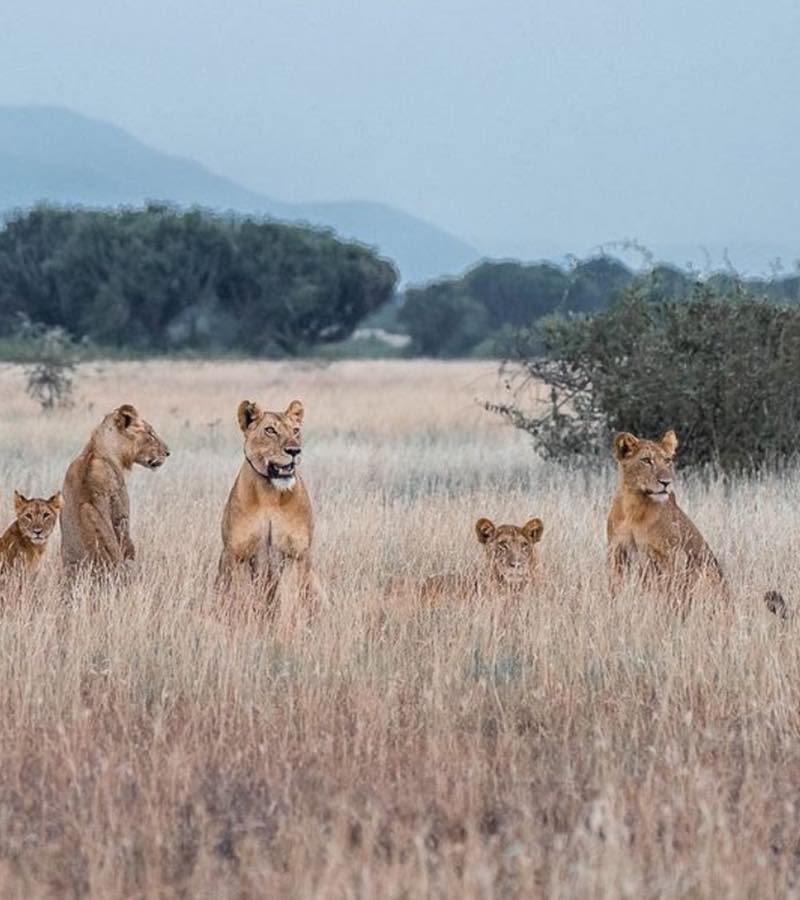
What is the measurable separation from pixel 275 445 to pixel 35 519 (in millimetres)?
1615

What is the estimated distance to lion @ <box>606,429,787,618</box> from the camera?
345 inches

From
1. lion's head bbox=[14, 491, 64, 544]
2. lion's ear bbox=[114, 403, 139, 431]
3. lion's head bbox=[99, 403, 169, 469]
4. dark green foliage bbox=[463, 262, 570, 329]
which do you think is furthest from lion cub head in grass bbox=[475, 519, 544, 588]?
dark green foliage bbox=[463, 262, 570, 329]

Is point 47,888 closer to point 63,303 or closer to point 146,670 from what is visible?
point 146,670

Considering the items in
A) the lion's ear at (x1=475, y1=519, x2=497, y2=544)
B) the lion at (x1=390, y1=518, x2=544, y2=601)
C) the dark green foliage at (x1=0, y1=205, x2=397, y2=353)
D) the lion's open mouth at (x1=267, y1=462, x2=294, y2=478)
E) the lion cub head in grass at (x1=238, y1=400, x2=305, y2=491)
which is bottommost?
the lion at (x1=390, y1=518, x2=544, y2=601)

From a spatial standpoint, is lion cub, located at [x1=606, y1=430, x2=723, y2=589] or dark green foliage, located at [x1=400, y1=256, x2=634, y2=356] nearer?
lion cub, located at [x1=606, y1=430, x2=723, y2=589]

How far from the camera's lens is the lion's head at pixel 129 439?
31.1 feet

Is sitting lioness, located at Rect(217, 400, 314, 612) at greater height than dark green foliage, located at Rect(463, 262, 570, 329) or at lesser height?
lesser

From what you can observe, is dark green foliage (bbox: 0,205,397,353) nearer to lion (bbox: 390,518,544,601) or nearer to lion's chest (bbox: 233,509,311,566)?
lion (bbox: 390,518,544,601)

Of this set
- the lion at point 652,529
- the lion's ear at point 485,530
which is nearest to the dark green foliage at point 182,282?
the lion's ear at point 485,530

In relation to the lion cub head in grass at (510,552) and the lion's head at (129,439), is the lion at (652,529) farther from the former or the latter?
the lion's head at (129,439)

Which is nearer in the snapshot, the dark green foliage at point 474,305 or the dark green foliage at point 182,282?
the dark green foliage at point 182,282

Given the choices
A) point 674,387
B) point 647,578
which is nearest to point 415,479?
point 674,387

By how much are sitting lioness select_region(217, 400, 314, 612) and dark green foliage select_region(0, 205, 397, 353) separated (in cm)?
5367

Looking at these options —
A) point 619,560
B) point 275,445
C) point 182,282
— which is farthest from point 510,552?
point 182,282
